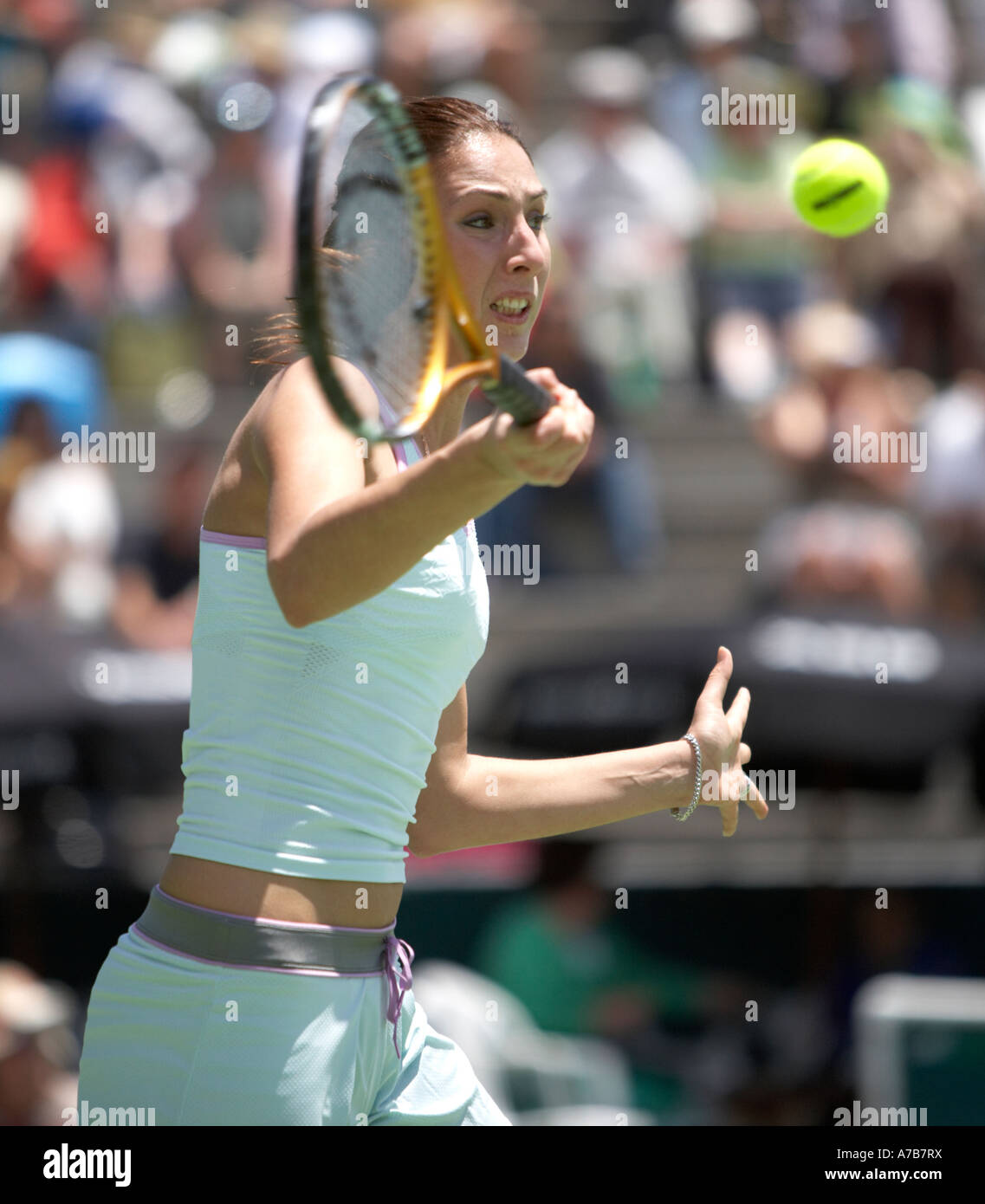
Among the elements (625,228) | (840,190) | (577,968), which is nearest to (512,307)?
(840,190)

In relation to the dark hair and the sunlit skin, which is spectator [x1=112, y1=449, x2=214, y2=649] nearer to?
the dark hair

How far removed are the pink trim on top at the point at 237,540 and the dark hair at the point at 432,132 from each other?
0.26 metres

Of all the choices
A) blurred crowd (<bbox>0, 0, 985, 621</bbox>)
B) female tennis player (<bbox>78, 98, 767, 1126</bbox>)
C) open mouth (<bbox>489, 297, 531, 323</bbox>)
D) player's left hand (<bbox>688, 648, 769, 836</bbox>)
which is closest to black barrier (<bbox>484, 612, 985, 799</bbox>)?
blurred crowd (<bbox>0, 0, 985, 621</bbox>)

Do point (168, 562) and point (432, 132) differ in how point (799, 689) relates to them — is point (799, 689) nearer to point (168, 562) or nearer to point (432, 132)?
point (168, 562)

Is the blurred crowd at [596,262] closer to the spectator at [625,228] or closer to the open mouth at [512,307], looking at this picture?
the spectator at [625,228]

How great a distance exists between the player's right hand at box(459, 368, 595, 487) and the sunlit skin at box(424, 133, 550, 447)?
1.35 ft

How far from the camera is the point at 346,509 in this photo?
79.4 inches

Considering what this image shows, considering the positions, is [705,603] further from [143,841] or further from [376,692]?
[376,692]

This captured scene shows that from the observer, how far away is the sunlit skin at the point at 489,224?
95.2 inches

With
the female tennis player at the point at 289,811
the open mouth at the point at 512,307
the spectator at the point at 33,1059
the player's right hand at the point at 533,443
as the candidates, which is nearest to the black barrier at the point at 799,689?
the spectator at the point at 33,1059

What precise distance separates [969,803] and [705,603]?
127 centimetres

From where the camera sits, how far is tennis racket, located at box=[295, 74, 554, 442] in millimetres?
1993

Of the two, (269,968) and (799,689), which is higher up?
(799,689)

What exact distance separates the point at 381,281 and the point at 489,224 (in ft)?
0.61
